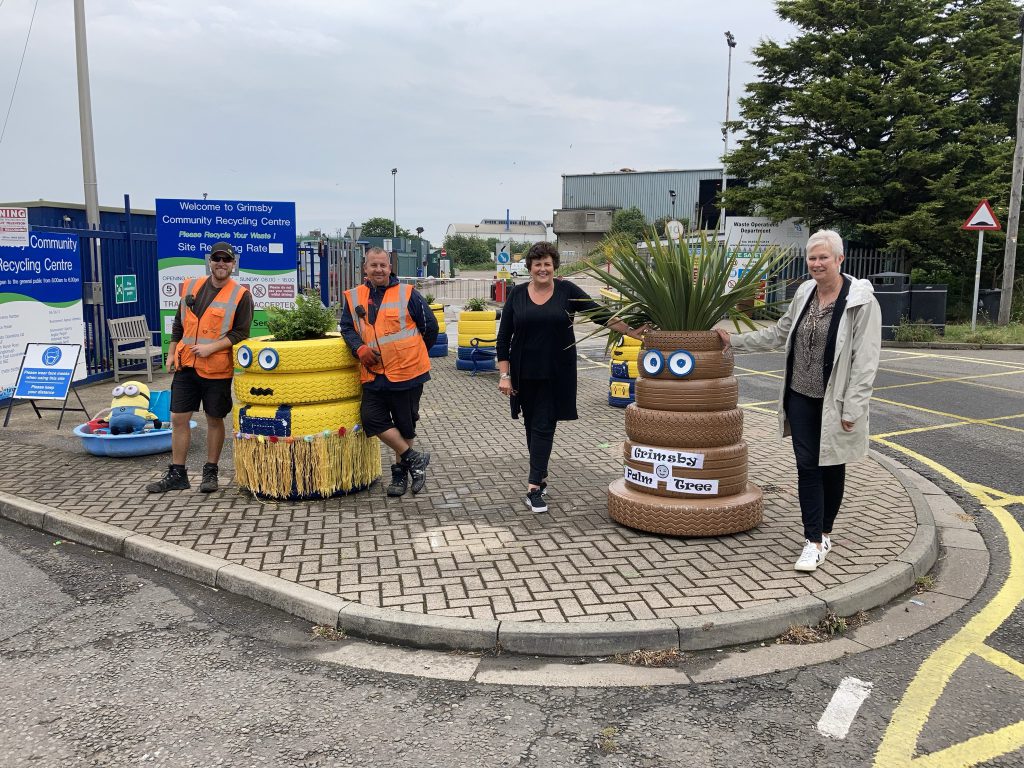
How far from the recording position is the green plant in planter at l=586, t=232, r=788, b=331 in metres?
5.24

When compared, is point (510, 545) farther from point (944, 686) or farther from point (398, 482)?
point (944, 686)

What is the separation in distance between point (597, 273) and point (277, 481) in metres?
Result: 2.70

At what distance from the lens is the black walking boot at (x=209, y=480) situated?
604 cm

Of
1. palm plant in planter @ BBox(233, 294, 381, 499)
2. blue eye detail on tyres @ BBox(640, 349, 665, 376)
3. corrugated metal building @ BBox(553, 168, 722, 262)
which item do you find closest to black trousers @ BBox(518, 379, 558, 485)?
blue eye detail on tyres @ BBox(640, 349, 665, 376)

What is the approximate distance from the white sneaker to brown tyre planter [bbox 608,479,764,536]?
1.82ft

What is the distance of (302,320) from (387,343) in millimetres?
764

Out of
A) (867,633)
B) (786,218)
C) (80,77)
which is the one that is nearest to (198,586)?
(867,633)

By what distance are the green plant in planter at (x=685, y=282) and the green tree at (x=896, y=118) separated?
19.4 metres

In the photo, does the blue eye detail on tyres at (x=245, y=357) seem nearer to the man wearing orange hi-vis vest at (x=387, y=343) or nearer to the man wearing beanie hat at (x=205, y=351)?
the man wearing beanie hat at (x=205, y=351)

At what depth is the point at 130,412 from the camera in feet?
23.9

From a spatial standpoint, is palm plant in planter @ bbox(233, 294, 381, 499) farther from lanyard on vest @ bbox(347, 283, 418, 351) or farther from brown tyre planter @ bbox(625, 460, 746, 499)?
brown tyre planter @ bbox(625, 460, 746, 499)

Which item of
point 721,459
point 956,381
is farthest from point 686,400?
point 956,381

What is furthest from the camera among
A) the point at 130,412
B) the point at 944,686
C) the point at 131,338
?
the point at 131,338

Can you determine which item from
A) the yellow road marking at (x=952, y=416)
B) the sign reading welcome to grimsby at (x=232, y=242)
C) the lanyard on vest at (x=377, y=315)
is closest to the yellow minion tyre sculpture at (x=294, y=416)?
the lanyard on vest at (x=377, y=315)
